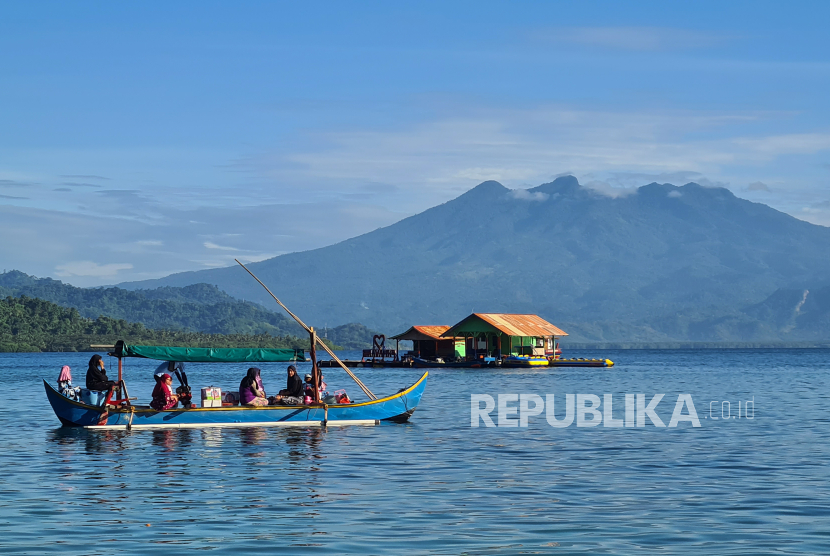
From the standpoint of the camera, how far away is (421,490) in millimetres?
21984

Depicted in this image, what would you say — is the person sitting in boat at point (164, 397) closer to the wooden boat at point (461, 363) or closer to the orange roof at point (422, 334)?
the wooden boat at point (461, 363)

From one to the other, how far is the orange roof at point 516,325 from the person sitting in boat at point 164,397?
6462cm

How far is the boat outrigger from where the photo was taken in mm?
33625

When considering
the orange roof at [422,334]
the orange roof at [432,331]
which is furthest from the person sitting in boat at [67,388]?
the orange roof at [432,331]

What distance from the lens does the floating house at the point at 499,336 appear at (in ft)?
337

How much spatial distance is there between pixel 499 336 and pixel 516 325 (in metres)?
2.85

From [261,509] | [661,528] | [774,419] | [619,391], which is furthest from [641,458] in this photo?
Result: [619,391]

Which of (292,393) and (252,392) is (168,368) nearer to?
(252,392)

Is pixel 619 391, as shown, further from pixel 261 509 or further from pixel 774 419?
pixel 261 509

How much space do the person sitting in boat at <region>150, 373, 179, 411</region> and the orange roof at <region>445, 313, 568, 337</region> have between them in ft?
212

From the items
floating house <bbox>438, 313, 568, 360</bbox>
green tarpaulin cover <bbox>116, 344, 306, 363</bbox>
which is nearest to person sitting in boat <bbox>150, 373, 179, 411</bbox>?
green tarpaulin cover <bbox>116, 344, 306, 363</bbox>

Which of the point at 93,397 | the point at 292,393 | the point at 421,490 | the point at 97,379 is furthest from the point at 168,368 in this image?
the point at 421,490

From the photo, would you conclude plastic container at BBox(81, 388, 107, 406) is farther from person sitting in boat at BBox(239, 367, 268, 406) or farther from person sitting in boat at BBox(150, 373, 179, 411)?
person sitting in boat at BBox(239, 367, 268, 406)

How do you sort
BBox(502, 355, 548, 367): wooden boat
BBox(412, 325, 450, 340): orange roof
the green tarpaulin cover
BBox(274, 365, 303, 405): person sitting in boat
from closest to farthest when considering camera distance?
1. BBox(274, 365, 303, 405): person sitting in boat
2. the green tarpaulin cover
3. BBox(502, 355, 548, 367): wooden boat
4. BBox(412, 325, 450, 340): orange roof
